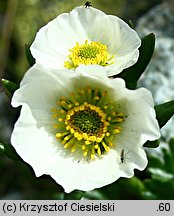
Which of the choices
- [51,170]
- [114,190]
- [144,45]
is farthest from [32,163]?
[114,190]

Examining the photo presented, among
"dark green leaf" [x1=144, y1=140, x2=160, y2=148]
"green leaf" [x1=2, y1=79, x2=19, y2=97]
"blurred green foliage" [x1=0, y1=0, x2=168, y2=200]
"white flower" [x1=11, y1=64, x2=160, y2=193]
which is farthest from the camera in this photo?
"blurred green foliage" [x1=0, y1=0, x2=168, y2=200]

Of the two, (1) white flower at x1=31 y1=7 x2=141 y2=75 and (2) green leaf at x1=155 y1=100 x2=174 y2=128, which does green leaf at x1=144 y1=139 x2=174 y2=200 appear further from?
(1) white flower at x1=31 y1=7 x2=141 y2=75

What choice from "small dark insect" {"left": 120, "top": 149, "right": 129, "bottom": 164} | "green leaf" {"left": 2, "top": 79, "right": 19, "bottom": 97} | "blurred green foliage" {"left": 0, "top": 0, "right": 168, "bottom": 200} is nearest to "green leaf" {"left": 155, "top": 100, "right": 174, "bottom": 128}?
"small dark insect" {"left": 120, "top": 149, "right": 129, "bottom": 164}

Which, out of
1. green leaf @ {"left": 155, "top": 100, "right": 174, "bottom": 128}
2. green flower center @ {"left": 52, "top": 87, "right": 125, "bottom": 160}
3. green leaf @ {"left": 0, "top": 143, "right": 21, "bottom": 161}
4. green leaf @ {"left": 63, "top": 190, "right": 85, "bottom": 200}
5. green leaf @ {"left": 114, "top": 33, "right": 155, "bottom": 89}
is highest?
green leaf @ {"left": 114, "top": 33, "right": 155, "bottom": 89}

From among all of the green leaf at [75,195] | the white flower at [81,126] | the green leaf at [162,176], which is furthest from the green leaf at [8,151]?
the green leaf at [162,176]

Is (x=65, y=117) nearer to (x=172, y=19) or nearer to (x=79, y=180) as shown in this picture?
(x=79, y=180)

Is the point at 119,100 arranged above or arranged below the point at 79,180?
above

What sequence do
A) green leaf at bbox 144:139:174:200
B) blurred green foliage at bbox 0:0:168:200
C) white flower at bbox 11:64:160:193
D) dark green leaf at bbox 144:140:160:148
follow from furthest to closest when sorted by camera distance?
blurred green foliage at bbox 0:0:168:200 < green leaf at bbox 144:139:174:200 < dark green leaf at bbox 144:140:160:148 < white flower at bbox 11:64:160:193
